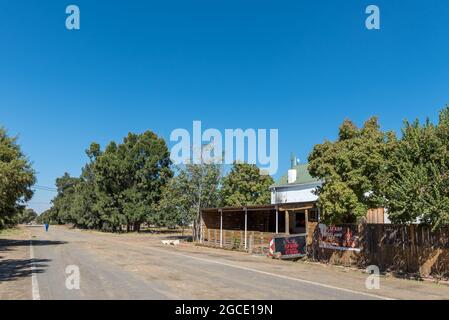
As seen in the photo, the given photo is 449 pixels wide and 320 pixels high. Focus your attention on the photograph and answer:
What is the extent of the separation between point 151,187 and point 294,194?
27.4 meters

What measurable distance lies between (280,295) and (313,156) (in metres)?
12.7

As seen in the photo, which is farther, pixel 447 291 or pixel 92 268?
pixel 92 268

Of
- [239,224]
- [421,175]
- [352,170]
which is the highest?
[352,170]

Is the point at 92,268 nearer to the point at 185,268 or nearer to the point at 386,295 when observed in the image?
the point at 185,268

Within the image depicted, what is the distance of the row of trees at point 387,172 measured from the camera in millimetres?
15484

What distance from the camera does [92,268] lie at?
17.1 metres

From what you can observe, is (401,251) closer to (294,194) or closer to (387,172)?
(387,172)

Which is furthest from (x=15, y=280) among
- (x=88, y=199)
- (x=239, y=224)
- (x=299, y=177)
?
(x=88, y=199)

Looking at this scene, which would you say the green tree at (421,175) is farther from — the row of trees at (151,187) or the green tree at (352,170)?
the row of trees at (151,187)

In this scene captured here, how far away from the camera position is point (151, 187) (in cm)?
6931

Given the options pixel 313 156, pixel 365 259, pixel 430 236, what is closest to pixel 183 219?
pixel 313 156

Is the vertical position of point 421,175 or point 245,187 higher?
point 245,187

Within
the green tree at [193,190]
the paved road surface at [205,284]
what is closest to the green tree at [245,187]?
the green tree at [193,190]

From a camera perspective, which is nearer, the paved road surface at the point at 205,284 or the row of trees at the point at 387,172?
the paved road surface at the point at 205,284
